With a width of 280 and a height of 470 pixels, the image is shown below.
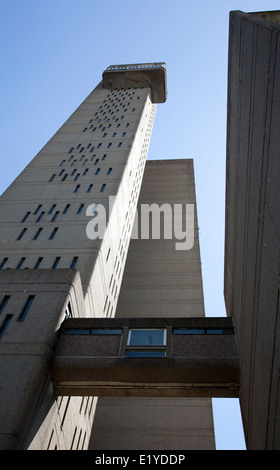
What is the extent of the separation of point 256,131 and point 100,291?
12.5 metres

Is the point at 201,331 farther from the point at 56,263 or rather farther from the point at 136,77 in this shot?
the point at 136,77

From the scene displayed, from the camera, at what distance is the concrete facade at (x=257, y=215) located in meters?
9.93

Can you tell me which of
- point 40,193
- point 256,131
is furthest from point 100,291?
point 256,131

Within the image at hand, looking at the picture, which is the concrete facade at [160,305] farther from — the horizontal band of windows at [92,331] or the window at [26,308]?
the window at [26,308]

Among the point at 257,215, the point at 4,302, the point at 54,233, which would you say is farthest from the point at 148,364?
the point at 54,233

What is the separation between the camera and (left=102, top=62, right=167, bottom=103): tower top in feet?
166

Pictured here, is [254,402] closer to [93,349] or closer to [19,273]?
[93,349]

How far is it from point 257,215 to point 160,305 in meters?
24.9

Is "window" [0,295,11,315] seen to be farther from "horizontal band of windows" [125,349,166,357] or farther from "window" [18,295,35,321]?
"horizontal band of windows" [125,349,166,357]

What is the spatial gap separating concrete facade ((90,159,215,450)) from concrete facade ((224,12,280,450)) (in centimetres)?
1172

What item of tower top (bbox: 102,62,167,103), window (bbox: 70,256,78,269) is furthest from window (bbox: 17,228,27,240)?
tower top (bbox: 102,62,167,103)

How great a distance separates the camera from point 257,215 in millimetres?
12125

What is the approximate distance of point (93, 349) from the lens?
15.0 metres

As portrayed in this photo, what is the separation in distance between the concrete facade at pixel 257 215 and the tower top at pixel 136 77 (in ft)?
116
